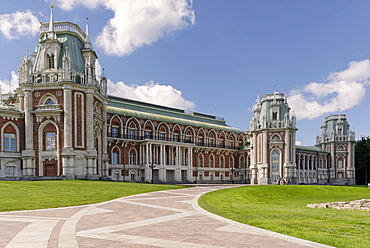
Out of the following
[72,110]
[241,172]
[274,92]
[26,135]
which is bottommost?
[241,172]

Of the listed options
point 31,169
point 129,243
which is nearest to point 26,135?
point 31,169

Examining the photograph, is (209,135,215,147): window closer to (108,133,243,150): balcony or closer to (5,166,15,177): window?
(108,133,243,150): balcony

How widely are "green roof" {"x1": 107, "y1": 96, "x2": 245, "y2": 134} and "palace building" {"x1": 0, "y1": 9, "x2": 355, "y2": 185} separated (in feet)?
0.95

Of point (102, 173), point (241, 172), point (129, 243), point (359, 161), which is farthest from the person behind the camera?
point (359, 161)

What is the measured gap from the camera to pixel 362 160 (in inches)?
3526

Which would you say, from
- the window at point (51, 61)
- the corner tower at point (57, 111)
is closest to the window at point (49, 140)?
the corner tower at point (57, 111)

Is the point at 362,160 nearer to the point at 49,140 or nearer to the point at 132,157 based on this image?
the point at 132,157

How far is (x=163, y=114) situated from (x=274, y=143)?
82.9 ft

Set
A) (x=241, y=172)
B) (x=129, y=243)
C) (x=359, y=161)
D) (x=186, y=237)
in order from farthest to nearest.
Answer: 1. (x=359, y=161)
2. (x=241, y=172)
3. (x=186, y=237)
4. (x=129, y=243)

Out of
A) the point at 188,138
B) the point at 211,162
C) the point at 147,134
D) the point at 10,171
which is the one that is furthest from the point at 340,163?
the point at 10,171

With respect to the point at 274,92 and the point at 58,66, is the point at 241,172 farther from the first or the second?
the point at 58,66

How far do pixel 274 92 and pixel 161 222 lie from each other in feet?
205

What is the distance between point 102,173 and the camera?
48.3 m

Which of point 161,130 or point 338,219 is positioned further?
point 161,130
